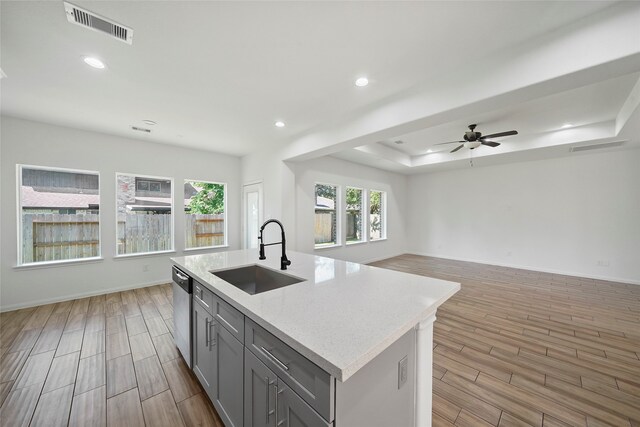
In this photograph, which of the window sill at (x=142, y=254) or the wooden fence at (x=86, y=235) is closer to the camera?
the wooden fence at (x=86, y=235)

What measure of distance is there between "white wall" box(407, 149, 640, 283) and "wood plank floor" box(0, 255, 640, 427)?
5.34ft

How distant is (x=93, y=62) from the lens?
7.00ft

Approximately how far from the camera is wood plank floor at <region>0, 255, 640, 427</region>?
1.66 metres

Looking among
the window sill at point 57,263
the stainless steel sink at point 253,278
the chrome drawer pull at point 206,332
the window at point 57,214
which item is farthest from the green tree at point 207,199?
the chrome drawer pull at point 206,332

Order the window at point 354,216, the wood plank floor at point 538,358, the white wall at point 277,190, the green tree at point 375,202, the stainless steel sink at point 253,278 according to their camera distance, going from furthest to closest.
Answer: the green tree at point 375,202 → the window at point 354,216 → the white wall at point 277,190 → the stainless steel sink at point 253,278 → the wood plank floor at point 538,358

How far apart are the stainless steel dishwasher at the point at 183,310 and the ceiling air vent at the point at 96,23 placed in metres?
1.91

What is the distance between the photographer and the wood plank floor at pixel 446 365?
166 centimetres

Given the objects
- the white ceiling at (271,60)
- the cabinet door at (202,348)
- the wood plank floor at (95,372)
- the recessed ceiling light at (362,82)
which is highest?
the white ceiling at (271,60)

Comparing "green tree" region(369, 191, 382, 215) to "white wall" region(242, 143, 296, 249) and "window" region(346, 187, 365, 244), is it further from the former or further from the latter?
"white wall" region(242, 143, 296, 249)

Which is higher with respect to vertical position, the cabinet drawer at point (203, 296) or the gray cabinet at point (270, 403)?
the cabinet drawer at point (203, 296)

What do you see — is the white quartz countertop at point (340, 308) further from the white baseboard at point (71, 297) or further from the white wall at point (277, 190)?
the white baseboard at point (71, 297)

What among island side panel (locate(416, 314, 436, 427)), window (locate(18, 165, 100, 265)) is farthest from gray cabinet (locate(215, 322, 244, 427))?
window (locate(18, 165, 100, 265))

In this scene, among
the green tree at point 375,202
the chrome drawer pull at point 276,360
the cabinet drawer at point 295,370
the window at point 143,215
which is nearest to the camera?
the cabinet drawer at point 295,370

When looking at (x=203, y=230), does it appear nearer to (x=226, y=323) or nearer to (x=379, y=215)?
(x=226, y=323)
